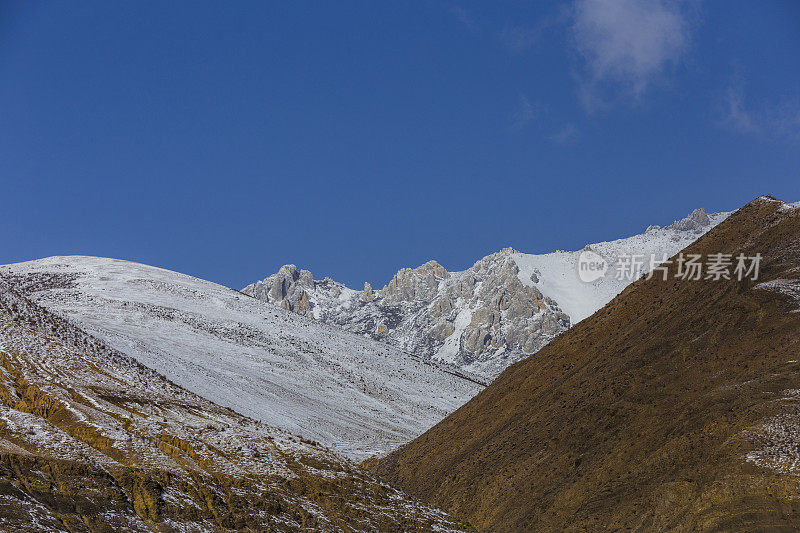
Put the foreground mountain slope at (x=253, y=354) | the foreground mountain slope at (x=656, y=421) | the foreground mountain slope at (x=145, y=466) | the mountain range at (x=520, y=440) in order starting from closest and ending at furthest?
the foreground mountain slope at (x=145, y=466) < the mountain range at (x=520, y=440) < the foreground mountain slope at (x=656, y=421) < the foreground mountain slope at (x=253, y=354)

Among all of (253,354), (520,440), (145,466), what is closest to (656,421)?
(520,440)

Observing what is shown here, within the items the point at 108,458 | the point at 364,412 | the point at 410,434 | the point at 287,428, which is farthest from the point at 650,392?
the point at 364,412

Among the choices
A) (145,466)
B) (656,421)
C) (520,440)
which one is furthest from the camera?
(520,440)

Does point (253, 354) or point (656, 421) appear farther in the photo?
point (253, 354)

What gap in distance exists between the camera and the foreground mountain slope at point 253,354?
5588cm

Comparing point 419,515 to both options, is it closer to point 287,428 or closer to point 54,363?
point 54,363

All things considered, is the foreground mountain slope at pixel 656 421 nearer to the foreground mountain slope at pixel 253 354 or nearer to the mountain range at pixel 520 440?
the mountain range at pixel 520 440

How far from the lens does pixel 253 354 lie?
235 ft

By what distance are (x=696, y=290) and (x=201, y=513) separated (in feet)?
86.0

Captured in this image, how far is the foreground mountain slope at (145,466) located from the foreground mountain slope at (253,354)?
20.3 m

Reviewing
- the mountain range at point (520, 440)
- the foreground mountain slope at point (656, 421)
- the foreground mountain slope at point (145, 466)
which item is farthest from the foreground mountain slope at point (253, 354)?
the foreground mountain slope at point (145, 466)

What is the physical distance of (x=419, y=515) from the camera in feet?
83.8

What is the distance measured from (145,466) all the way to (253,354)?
51.2m

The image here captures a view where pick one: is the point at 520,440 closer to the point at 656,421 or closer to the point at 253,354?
the point at 656,421
